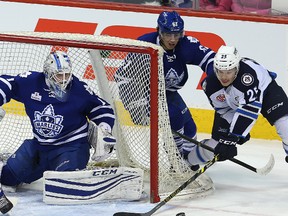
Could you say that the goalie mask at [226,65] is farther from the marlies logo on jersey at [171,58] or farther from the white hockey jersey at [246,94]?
the marlies logo on jersey at [171,58]

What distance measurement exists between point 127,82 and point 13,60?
853mm

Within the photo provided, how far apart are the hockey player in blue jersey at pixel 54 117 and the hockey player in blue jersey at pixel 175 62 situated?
0.88ft

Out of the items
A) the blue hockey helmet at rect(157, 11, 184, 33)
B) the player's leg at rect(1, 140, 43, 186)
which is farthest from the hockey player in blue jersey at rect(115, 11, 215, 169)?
the player's leg at rect(1, 140, 43, 186)

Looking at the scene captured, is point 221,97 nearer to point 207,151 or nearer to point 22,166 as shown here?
point 207,151

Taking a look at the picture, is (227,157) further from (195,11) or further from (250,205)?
(195,11)

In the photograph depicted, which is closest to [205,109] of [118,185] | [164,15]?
[164,15]

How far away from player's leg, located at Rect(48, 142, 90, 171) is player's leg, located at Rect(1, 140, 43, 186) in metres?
0.09

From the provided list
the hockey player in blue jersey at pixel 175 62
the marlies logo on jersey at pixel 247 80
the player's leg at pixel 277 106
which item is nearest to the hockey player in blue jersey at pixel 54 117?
the hockey player in blue jersey at pixel 175 62

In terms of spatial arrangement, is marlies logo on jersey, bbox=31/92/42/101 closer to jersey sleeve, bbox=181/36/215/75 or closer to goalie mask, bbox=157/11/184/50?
goalie mask, bbox=157/11/184/50

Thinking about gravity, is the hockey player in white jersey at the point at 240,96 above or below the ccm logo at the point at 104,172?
above

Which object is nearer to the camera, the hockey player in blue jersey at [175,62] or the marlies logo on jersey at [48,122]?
the marlies logo on jersey at [48,122]

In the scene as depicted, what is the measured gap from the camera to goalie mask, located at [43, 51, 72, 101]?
5.62 metres

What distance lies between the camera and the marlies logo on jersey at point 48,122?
5727 millimetres

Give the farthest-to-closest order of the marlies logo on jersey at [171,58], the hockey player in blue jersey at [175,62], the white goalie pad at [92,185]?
the marlies logo on jersey at [171,58], the hockey player in blue jersey at [175,62], the white goalie pad at [92,185]
